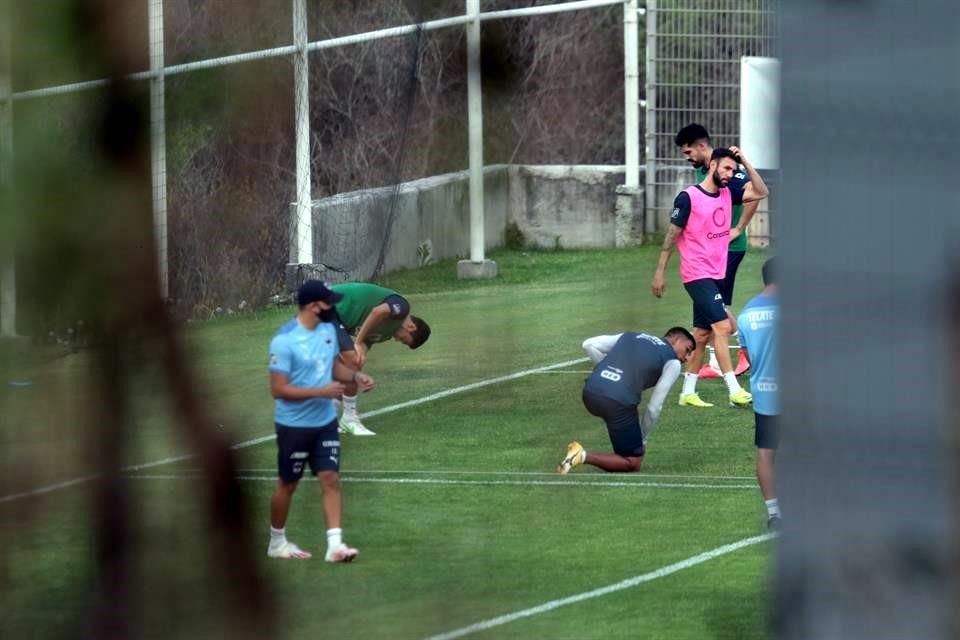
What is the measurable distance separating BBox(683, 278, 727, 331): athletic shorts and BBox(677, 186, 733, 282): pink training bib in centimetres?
8

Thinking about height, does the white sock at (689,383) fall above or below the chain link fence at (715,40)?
below

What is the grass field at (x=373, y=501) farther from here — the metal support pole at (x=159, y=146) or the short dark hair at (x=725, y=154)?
the short dark hair at (x=725, y=154)

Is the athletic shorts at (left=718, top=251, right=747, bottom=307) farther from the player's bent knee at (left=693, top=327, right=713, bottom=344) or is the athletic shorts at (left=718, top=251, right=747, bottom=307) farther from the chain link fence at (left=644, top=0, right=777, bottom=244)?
the chain link fence at (left=644, top=0, right=777, bottom=244)

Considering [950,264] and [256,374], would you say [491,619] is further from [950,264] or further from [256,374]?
[950,264]

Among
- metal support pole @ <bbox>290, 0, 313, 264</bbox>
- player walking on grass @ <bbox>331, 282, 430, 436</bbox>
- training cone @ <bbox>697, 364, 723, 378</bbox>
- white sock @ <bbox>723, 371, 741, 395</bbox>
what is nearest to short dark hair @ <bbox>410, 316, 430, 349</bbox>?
player walking on grass @ <bbox>331, 282, 430, 436</bbox>

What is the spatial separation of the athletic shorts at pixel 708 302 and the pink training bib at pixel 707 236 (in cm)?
8

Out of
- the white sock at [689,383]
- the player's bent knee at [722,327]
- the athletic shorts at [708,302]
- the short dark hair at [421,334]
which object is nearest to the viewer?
the short dark hair at [421,334]

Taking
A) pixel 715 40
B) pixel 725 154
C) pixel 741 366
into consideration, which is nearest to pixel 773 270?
pixel 715 40

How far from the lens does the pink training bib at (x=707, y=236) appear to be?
1196cm

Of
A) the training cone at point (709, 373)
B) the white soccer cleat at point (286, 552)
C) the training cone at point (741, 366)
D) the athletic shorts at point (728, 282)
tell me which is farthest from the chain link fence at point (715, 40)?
the training cone at point (709, 373)

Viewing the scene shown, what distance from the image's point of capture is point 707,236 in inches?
489

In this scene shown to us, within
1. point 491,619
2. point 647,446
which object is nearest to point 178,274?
point 491,619

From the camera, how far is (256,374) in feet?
4.84

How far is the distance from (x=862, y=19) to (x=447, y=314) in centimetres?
50
